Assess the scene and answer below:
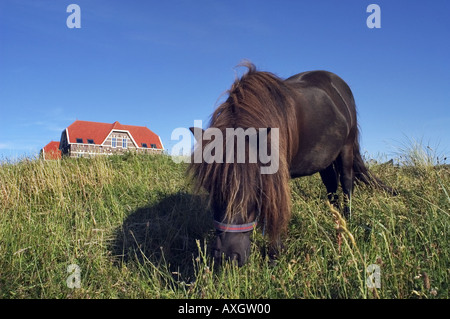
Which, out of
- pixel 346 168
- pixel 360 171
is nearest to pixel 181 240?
pixel 346 168

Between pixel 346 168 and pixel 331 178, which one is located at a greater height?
pixel 346 168

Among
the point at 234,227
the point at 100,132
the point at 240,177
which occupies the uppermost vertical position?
the point at 100,132

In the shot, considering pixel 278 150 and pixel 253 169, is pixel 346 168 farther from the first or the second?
pixel 253 169

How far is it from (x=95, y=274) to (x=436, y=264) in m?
3.19

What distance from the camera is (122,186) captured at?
6.54 m

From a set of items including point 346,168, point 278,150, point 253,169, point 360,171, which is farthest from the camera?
point 360,171

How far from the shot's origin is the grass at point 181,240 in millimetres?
2396

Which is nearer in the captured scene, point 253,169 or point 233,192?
point 233,192

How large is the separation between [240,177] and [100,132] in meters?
36.7

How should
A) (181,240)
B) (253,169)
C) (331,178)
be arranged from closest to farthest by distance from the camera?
(253,169) → (181,240) → (331,178)

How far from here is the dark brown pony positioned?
2611 mm

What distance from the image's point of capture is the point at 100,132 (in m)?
36.2
